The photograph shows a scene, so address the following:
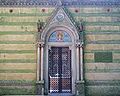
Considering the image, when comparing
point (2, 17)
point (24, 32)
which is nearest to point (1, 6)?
point (2, 17)

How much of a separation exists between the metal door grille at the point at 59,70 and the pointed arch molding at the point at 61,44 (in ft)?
1.31

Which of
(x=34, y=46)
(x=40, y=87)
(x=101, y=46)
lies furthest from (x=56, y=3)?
(x=40, y=87)

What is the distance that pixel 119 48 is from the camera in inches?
680

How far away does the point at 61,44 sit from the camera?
686 inches

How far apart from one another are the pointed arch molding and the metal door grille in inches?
15.7

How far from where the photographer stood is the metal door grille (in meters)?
17.4

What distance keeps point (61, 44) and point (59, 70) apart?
162cm

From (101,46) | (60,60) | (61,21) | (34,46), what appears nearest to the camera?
(34,46)

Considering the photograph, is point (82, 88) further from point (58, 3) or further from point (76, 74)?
point (58, 3)

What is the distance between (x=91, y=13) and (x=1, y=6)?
5.60m

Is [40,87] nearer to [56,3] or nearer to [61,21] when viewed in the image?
[61,21]

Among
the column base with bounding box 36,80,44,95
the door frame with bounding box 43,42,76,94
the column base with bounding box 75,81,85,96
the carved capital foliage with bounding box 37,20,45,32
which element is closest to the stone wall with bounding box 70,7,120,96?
the column base with bounding box 75,81,85,96

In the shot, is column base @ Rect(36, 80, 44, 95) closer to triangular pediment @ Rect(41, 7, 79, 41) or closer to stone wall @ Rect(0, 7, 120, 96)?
stone wall @ Rect(0, 7, 120, 96)

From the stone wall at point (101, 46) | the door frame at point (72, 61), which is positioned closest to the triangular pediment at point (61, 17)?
the stone wall at point (101, 46)
